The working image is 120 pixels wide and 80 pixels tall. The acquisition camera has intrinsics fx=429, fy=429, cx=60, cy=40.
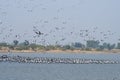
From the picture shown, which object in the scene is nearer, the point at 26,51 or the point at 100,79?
the point at 100,79

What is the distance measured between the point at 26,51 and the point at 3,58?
73.6 meters

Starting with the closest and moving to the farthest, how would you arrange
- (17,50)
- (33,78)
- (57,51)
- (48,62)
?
(33,78) < (48,62) < (17,50) < (57,51)

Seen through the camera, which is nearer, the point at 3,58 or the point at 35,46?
the point at 3,58

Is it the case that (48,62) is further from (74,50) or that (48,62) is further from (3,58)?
(74,50)

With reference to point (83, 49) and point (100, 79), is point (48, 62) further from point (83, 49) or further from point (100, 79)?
point (83, 49)

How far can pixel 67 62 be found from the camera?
10169 cm

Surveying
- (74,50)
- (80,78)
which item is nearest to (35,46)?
(74,50)

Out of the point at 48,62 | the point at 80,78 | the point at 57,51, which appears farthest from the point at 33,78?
the point at 57,51

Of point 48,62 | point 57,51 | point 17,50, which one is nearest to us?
point 48,62

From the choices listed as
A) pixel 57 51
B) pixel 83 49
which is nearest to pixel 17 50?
pixel 57 51

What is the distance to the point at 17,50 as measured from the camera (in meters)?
176

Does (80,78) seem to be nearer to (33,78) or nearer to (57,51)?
(33,78)

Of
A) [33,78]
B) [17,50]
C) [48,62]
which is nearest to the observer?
[33,78]

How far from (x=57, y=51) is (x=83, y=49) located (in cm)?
1327
